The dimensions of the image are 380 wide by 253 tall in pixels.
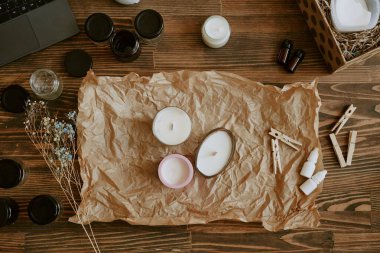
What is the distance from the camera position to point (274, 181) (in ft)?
3.65

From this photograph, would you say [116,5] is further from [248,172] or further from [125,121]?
[248,172]

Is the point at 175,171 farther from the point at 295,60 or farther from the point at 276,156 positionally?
the point at 295,60

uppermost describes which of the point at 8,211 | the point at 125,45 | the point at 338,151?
the point at 125,45

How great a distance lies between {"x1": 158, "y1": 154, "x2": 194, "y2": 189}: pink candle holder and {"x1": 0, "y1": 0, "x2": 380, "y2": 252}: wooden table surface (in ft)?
0.39

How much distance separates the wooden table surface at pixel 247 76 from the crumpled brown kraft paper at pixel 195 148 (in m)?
0.05

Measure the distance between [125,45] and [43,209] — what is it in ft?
1.37

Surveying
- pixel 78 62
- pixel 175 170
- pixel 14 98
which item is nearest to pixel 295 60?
pixel 175 170

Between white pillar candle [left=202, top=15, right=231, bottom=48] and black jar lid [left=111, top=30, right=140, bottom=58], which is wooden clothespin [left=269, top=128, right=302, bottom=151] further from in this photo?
black jar lid [left=111, top=30, right=140, bottom=58]

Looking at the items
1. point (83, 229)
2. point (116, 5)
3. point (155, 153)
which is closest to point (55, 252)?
point (83, 229)

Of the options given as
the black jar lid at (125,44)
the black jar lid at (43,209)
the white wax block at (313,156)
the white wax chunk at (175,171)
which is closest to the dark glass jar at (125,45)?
the black jar lid at (125,44)

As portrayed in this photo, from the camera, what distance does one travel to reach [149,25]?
1126mm

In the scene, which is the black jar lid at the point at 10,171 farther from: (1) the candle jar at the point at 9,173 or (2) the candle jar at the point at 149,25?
(2) the candle jar at the point at 149,25

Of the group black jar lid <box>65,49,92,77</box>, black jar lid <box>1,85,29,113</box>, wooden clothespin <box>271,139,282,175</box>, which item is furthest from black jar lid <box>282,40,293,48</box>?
black jar lid <box>1,85,29,113</box>

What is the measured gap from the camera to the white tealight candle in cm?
108
